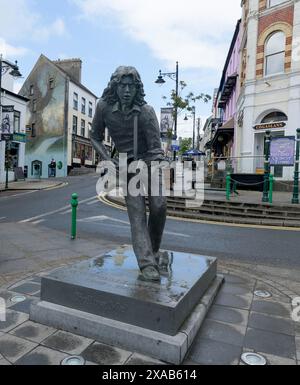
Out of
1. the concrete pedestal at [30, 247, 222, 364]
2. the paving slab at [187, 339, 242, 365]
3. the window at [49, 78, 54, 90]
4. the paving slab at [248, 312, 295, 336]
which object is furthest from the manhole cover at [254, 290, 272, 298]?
the window at [49, 78, 54, 90]

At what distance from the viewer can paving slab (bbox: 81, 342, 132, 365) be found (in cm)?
274

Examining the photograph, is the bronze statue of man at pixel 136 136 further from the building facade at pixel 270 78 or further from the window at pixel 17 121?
the window at pixel 17 121

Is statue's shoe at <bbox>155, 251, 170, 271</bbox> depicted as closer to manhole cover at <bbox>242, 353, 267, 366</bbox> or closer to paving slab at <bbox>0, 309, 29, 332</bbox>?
manhole cover at <bbox>242, 353, 267, 366</bbox>

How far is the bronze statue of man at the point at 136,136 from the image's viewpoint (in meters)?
3.63

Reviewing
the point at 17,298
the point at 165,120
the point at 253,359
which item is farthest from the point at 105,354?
the point at 165,120

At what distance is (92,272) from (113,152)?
153 cm

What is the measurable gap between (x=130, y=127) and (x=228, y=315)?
2.45m

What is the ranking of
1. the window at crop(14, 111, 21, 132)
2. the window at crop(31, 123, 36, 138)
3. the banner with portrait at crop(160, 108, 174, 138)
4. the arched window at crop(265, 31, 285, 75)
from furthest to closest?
the window at crop(31, 123, 36, 138) < the window at crop(14, 111, 21, 132) < the banner with portrait at crop(160, 108, 174, 138) < the arched window at crop(265, 31, 285, 75)

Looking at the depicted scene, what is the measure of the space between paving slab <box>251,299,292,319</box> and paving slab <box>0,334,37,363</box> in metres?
2.51

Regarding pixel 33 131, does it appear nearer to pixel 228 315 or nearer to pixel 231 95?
pixel 231 95

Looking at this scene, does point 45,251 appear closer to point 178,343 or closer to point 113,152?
point 113,152

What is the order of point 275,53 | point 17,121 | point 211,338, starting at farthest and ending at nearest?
point 17,121 < point 275,53 < point 211,338

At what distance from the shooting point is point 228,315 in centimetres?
365
